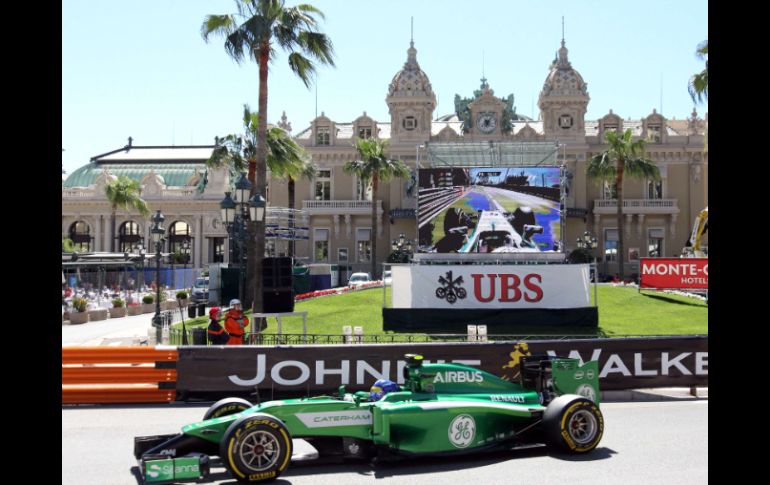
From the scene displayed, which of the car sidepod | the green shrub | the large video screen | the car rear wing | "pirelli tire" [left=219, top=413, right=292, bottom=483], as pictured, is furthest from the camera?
the green shrub

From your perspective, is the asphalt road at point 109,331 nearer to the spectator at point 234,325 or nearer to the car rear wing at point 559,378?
the spectator at point 234,325

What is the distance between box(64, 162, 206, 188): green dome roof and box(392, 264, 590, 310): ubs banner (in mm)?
51448

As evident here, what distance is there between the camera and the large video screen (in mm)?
32406

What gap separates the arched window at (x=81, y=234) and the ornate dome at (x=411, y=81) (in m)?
32.0

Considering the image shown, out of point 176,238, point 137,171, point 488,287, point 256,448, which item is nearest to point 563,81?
point 176,238

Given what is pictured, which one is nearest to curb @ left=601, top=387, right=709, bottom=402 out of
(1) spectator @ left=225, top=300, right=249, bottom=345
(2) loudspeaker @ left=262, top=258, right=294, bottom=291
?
(2) loudspeaker @ left=262, top=258, right=294, bottom=291

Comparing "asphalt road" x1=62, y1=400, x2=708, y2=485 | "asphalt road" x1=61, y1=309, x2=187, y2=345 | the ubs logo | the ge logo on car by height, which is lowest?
"asphalt road" x1=61, y1=309, x2=187, y2=345

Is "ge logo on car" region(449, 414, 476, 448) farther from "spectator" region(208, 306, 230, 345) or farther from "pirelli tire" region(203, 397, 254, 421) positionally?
"spectator" region(208, 306, 230, 345)

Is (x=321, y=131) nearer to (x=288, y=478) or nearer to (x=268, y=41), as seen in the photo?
(x=268, y=41)

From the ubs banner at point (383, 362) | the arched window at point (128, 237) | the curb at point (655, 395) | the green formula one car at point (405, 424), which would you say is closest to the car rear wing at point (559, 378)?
the green formula one car at point (405, 424)

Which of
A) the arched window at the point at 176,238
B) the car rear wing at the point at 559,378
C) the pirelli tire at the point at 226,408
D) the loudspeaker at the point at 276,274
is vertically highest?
the arched window at the point at 176,238

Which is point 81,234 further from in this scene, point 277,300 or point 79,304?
point 277,300

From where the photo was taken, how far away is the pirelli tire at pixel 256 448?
9109 millimetres
